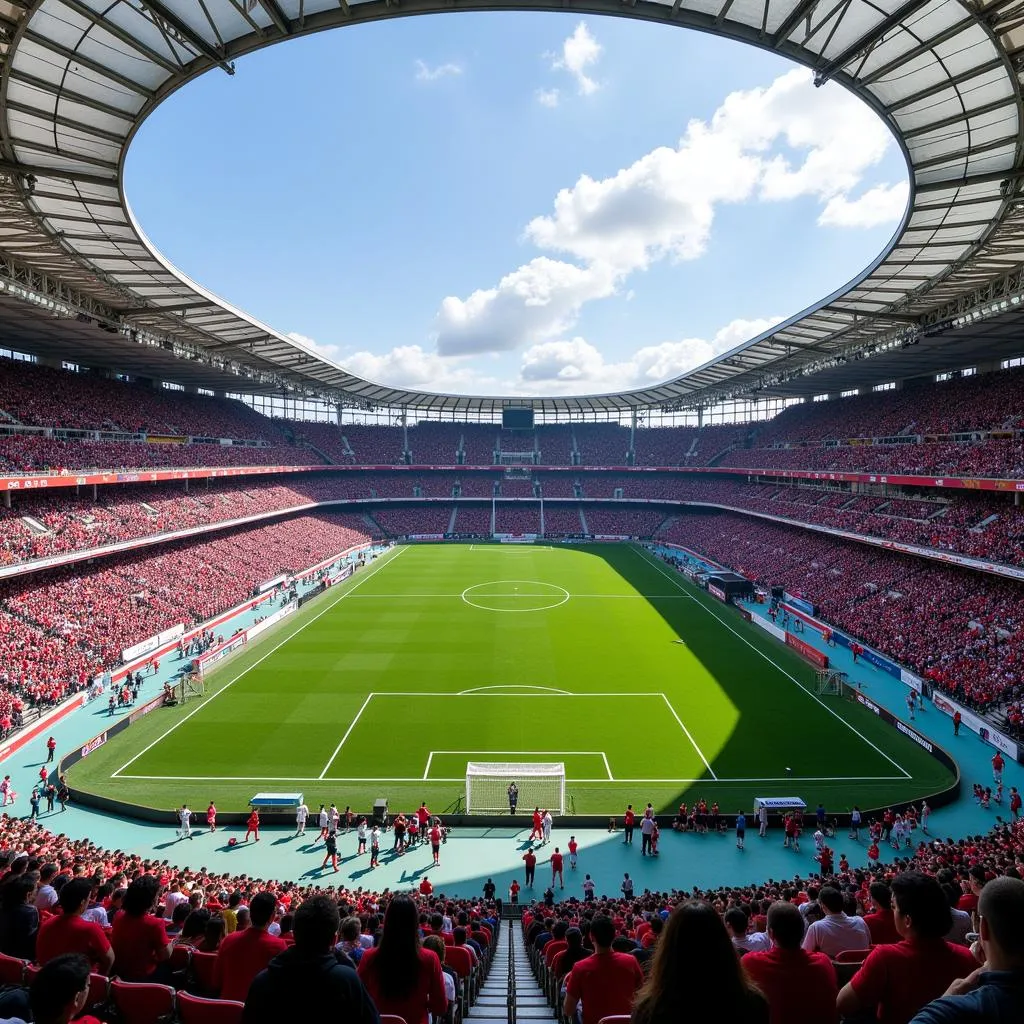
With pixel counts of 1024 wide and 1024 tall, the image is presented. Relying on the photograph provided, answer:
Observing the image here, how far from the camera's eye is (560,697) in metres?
28.2

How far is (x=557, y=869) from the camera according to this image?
16.0 meters

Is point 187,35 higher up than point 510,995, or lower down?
higher up

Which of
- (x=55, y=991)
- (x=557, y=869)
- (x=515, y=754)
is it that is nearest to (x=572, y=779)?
(x=515, y=754)

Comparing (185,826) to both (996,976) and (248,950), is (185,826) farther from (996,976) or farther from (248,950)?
(996,976)

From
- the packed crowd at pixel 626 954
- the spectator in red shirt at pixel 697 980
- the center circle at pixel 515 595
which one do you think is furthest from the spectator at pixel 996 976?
the center circle at pixel 515 595

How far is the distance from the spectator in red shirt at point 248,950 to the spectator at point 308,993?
208 cm

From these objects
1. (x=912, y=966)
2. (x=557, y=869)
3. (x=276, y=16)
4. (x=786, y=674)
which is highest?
(x=276, y=16)

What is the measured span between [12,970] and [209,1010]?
189cm

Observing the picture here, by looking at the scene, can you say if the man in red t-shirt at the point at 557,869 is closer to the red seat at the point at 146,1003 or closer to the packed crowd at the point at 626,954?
the packed crowd at the point at 626,954

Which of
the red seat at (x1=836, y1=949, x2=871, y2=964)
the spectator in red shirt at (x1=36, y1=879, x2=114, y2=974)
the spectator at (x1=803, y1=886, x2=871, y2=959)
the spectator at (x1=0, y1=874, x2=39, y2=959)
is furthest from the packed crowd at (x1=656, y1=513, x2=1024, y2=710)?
the spectator at (x1=0, y1=874, x2=39, y2=959)

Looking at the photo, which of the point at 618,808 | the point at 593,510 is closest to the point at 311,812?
the point at 618,808

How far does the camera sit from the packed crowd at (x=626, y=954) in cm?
253

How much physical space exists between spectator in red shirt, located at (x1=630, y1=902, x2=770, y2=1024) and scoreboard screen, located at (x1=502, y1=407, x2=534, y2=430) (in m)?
86.0

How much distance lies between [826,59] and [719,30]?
3.25 m
